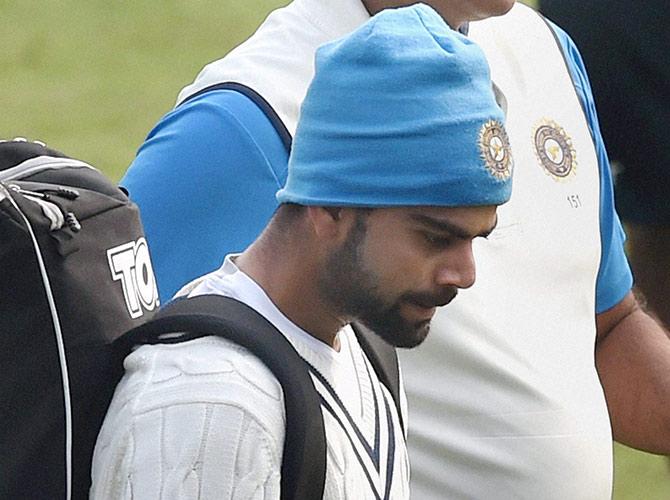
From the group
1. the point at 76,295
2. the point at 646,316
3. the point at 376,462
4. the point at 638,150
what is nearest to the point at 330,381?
the point at 376,462

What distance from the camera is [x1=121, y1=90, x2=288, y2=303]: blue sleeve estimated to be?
206 cm

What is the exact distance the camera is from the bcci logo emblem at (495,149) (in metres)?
1.67

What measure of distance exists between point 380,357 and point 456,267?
22 cm

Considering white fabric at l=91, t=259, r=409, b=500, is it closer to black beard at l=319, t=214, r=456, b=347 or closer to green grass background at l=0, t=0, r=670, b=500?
black beard at l=319, t=214, r=456, b=347

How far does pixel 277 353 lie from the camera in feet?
5.15

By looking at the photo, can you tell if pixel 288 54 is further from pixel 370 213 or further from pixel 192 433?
pixel 192 433

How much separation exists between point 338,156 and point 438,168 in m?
0.10

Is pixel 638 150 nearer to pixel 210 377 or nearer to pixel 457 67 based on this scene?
pixel 457 67

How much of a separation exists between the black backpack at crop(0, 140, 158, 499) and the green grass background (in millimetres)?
4455

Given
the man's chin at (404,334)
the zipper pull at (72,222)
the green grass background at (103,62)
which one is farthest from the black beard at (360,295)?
the green grass background at (103,62)

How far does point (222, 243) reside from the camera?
6.79 ft

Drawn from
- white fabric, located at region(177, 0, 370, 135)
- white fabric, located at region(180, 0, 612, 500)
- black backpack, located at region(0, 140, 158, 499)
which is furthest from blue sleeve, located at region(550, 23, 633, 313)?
black backpack, located at region(0, 140, 158, 499)

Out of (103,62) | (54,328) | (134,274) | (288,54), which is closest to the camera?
(54,328)

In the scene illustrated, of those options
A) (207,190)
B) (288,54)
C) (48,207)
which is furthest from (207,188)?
(48,207)
